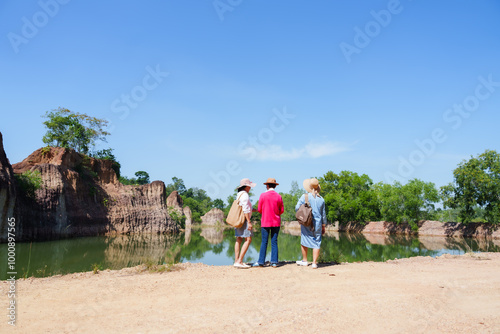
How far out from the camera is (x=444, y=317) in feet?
12.2

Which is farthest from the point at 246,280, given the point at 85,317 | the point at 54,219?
the point at 54,219

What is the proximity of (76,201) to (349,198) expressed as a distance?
36000 mm

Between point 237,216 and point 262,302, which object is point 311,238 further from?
point 262,302

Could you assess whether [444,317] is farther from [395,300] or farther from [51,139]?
[51,139]

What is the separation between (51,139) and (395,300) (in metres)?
44.0

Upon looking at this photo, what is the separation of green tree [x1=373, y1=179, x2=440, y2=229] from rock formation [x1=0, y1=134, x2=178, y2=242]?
29.7 meters

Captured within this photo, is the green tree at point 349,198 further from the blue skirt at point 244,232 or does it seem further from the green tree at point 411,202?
the blue skirt at point 244,232

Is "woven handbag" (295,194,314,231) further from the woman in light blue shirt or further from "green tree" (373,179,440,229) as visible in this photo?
"green tree" (373,179,440,229)

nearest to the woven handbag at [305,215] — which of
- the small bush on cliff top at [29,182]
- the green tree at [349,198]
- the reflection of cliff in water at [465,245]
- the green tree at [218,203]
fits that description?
the reflection of cliff in water at [465,245]

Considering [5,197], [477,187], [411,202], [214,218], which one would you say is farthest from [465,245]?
[214,218]

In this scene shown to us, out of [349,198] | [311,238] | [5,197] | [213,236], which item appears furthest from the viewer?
[349,198]

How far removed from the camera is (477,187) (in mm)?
31406

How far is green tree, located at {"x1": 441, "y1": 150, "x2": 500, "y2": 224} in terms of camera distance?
30500mm

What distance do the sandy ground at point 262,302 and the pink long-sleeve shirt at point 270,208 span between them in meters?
0.98
